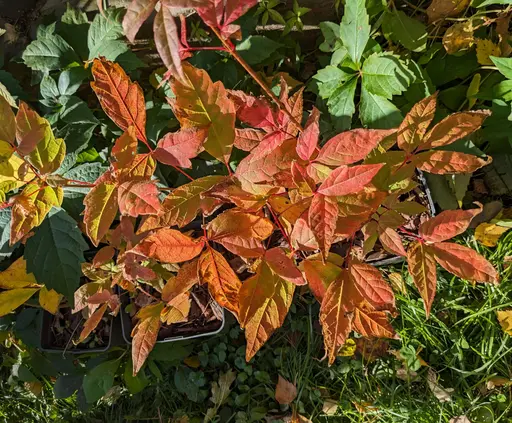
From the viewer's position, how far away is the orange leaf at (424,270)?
942 millimetres

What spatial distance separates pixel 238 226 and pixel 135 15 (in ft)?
1.43

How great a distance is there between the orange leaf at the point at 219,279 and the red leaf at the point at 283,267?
0.07m

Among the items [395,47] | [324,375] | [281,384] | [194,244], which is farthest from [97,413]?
[395,47]

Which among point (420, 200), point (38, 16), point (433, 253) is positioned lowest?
point (420, 200)

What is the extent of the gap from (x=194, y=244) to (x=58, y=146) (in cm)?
31

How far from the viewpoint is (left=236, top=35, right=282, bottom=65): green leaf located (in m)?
1.40

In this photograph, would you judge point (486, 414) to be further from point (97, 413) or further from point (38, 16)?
point (38, 16)

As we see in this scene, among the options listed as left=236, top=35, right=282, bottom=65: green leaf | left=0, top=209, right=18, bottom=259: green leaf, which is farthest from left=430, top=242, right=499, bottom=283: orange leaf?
left=0, top=209, right=18, bottom=259: green leaf

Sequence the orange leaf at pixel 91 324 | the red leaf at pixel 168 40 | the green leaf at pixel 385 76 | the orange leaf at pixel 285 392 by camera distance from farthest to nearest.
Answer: the orange leaf at pixel 285 392
the green leaf at pixel 385 76
the orange leaf at pixel 91 324
the red leaf at pixel 168 40

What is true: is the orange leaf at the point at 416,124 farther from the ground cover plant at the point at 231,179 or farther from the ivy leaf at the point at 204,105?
the ivy leaf at the point at 204,105

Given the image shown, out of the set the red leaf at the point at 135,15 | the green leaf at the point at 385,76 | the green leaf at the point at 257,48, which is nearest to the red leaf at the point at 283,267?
the red leaf at the point at 135,15

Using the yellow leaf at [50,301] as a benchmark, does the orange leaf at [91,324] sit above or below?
above

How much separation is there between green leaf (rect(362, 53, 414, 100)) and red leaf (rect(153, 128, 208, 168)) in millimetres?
590

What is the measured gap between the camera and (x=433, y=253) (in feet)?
3.21
